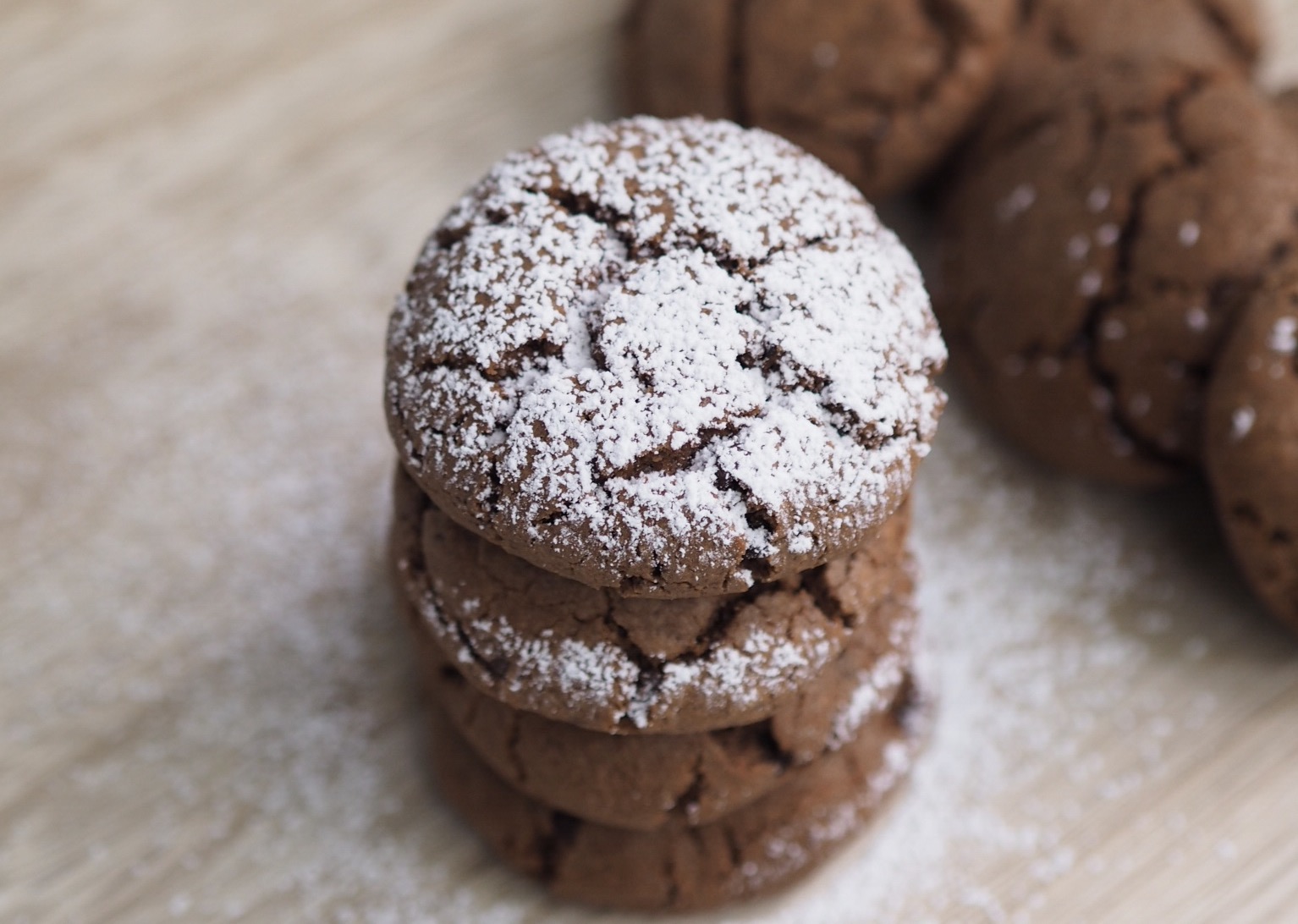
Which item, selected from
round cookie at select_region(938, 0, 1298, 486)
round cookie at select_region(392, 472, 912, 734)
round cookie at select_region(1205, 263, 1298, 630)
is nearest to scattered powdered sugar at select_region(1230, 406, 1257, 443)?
round cookie at select_region(1205, 263, 1298, 630)

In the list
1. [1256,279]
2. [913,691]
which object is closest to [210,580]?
[913,691]

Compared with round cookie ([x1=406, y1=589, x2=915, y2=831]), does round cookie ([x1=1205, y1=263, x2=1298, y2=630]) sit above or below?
above

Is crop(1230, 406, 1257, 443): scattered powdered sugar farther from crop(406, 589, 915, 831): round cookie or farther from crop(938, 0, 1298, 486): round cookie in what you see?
crop(406, 589, 915, 831): round cookie

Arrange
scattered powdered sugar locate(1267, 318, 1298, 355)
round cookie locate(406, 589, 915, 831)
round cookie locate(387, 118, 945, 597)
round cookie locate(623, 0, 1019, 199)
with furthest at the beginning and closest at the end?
round cookie locate(623, 0, 1019, 199) → scattered powdered sugar locate(1267, 318, 1298, 355) → round cookie locate(406, 589, 915, 831) → round cookie locate(387, 118, 945, 597)

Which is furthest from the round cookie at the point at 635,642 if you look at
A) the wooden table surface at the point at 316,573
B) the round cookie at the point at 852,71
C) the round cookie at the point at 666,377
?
the round cookie at the point at 852,71

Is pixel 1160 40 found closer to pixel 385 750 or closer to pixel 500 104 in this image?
pixel 500 104

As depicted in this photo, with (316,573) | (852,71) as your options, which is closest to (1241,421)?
(852,71)

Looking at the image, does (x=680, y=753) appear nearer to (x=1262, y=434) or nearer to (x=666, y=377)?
(x=666, y=377)
